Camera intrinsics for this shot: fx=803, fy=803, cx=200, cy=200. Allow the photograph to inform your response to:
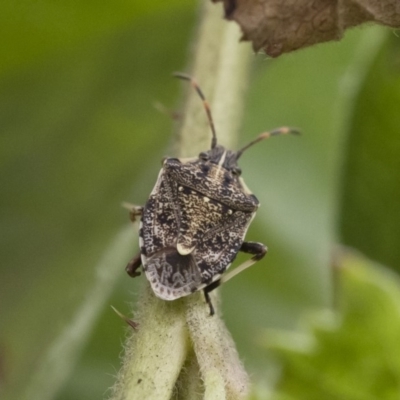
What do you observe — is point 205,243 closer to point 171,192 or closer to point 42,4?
point 171,192

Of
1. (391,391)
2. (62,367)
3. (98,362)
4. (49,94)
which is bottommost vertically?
(98,362)

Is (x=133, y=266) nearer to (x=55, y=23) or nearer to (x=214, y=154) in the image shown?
(x=214, y=154)

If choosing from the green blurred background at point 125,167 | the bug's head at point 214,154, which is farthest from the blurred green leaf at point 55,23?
the bug's head at point 214,154

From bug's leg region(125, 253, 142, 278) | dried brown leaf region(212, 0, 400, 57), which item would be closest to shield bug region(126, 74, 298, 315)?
bug's leg region(125, 253, 142, 278)

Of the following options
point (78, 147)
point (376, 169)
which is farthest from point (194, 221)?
point (78, 147)

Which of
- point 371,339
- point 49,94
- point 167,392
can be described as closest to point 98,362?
point 49,94

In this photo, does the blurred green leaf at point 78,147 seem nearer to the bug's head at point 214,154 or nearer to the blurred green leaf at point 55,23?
the blurred green leaf at point 55,23
